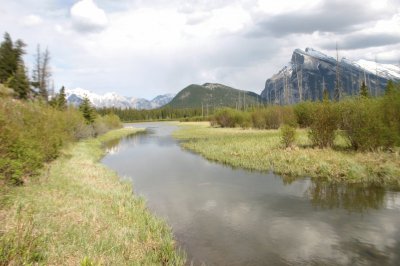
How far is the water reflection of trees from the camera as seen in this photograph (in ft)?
54.9

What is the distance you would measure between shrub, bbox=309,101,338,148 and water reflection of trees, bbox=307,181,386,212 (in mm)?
8765

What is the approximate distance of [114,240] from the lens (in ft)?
35.0

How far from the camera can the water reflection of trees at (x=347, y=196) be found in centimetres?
1673

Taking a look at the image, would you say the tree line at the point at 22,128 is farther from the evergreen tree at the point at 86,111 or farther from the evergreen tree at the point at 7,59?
the evergreen tree at the point at 86,111

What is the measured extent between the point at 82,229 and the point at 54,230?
0.97 metres

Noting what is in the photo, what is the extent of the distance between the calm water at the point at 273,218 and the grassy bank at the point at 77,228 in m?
1.40

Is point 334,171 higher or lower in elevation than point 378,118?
lower

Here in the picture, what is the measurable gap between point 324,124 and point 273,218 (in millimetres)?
16408

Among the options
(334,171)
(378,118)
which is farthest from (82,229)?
(378,118)

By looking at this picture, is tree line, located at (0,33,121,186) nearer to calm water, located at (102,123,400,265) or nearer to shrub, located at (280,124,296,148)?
calm water, located at (102,123,400,265)

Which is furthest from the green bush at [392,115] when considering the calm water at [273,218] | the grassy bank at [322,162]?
the calm water at [273,218]

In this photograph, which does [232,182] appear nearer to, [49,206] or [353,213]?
[353,213]

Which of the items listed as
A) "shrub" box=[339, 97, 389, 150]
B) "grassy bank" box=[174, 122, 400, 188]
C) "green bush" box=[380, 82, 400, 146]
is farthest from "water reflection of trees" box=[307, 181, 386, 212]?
"green bush" box=[380, 82, 400, 146]

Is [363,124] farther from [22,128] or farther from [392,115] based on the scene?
[22,128]
